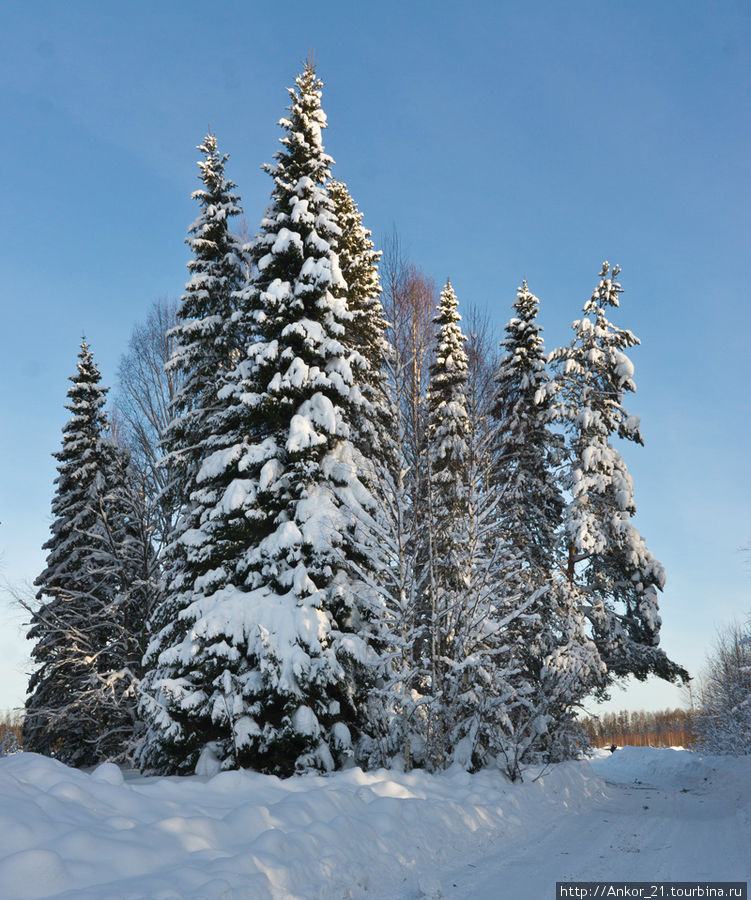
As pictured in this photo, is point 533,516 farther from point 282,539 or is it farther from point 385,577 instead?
point 282,539

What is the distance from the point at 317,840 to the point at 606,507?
1635 cm

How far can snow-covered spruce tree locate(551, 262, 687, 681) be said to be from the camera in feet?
63.0

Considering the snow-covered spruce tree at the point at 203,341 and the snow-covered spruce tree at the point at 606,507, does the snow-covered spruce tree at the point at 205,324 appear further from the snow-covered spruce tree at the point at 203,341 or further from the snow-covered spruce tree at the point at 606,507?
the snow-covered spruce tree at the point at 606,507

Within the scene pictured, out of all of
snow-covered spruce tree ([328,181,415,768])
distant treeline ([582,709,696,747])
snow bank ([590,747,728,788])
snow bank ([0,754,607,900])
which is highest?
snow-covered spruce tree ([328,181,415,768])

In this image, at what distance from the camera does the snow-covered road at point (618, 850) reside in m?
5.73

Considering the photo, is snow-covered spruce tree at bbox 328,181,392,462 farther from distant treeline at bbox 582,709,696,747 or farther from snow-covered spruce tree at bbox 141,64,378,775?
distant treeline at bbox 582,709,696,747

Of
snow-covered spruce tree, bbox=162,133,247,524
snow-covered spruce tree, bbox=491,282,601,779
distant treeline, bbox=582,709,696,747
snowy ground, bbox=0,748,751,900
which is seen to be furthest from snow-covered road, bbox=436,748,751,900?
distant treeline, bbox=582,709,696,747

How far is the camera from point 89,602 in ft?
62.6

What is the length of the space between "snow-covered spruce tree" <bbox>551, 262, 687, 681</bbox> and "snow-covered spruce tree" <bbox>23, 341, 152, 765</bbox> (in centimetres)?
1300

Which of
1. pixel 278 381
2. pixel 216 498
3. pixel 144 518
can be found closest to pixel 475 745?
pixel 216 498

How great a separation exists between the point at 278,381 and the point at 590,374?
12456mm

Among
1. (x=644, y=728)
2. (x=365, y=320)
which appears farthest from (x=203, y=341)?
(x=644, y=728)

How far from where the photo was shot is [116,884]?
3.92m

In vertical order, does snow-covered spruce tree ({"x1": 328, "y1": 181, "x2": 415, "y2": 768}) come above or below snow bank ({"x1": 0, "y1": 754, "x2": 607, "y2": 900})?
above
